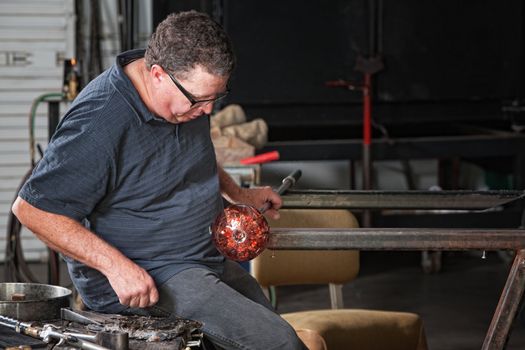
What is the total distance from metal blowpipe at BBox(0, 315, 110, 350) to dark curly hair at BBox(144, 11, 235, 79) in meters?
0.72

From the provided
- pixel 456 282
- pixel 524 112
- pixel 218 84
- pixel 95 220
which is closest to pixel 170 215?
pixel 95 220

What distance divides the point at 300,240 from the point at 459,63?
490 centimetres

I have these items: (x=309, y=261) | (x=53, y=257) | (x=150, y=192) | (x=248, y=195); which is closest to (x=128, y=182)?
(x=150, y=192)

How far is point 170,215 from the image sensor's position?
9.12ft

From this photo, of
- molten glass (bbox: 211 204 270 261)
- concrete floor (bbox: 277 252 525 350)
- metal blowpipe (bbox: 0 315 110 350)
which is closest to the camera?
metal blowpipe (bbox: 0 315 110 350)

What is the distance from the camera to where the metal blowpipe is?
221 cm

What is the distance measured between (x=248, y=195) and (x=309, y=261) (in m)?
0.66

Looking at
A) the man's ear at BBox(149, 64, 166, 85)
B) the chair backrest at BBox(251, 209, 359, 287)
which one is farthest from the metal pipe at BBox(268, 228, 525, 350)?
the chair backrest at BBox(251, 209, 359, 287)

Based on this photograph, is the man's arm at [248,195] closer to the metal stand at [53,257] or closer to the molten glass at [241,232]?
the molten glass at [241,232]

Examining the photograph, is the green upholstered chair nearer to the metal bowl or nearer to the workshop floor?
the metal bowl

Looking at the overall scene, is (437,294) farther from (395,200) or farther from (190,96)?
(190,96)

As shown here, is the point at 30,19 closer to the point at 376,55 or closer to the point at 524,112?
the point at 376,55

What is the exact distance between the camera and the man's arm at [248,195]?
3.28 meters

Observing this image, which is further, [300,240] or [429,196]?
[429,196]
